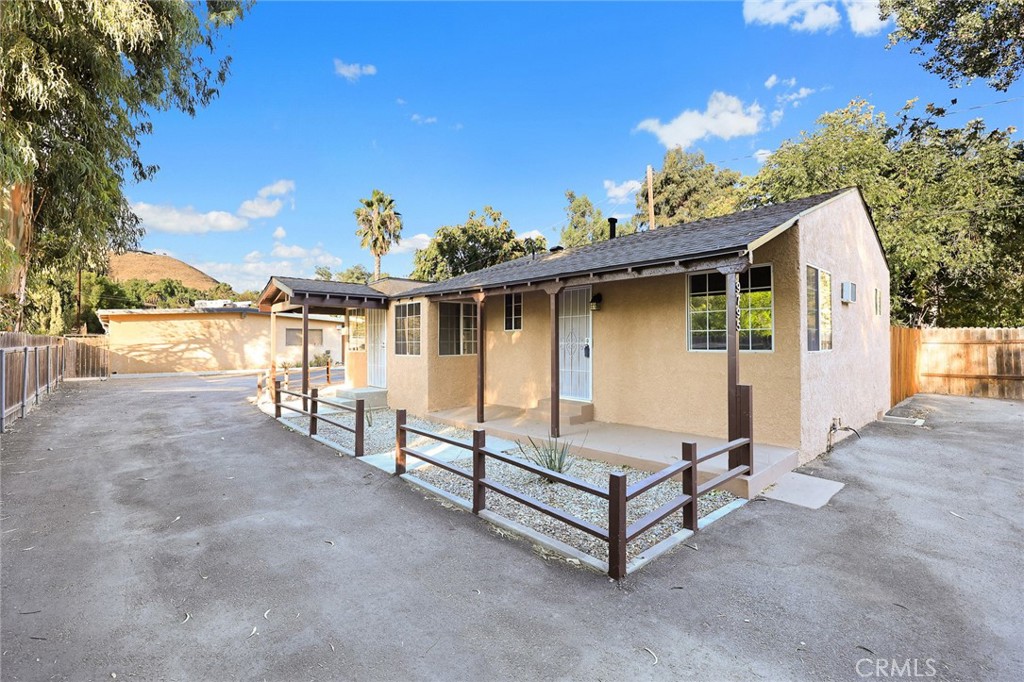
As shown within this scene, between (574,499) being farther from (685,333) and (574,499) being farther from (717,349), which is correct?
(685,333)

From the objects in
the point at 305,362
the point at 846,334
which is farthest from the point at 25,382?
the point at 846,334

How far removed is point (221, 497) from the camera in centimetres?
498

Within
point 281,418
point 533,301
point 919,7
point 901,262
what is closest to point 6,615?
point 281,418

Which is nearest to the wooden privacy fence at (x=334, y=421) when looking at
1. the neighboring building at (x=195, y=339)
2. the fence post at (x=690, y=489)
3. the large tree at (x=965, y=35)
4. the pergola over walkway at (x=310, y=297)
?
the pergola over walkway at (x=310, y=297)

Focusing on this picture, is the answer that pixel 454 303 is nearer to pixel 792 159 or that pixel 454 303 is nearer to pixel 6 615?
pixel 6 615

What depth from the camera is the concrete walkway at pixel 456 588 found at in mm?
2373

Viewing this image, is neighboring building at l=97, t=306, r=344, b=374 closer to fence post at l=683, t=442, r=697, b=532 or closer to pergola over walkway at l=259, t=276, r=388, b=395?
pergola over walkway at l=259, t=276, r=388, b=395

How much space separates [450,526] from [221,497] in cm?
280

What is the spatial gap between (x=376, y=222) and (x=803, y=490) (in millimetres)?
26074

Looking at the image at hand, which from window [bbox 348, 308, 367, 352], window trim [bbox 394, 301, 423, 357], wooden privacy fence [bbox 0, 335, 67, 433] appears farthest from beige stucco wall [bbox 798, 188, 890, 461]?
wooden privacy fence [bbox 0, 335, 67, 433]

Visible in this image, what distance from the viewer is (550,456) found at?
17.5 feet

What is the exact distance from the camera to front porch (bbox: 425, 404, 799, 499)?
507 centimetres

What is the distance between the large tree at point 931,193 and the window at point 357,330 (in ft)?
45.5

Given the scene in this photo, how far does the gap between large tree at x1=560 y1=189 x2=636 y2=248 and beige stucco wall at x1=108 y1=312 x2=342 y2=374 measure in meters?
17.1
